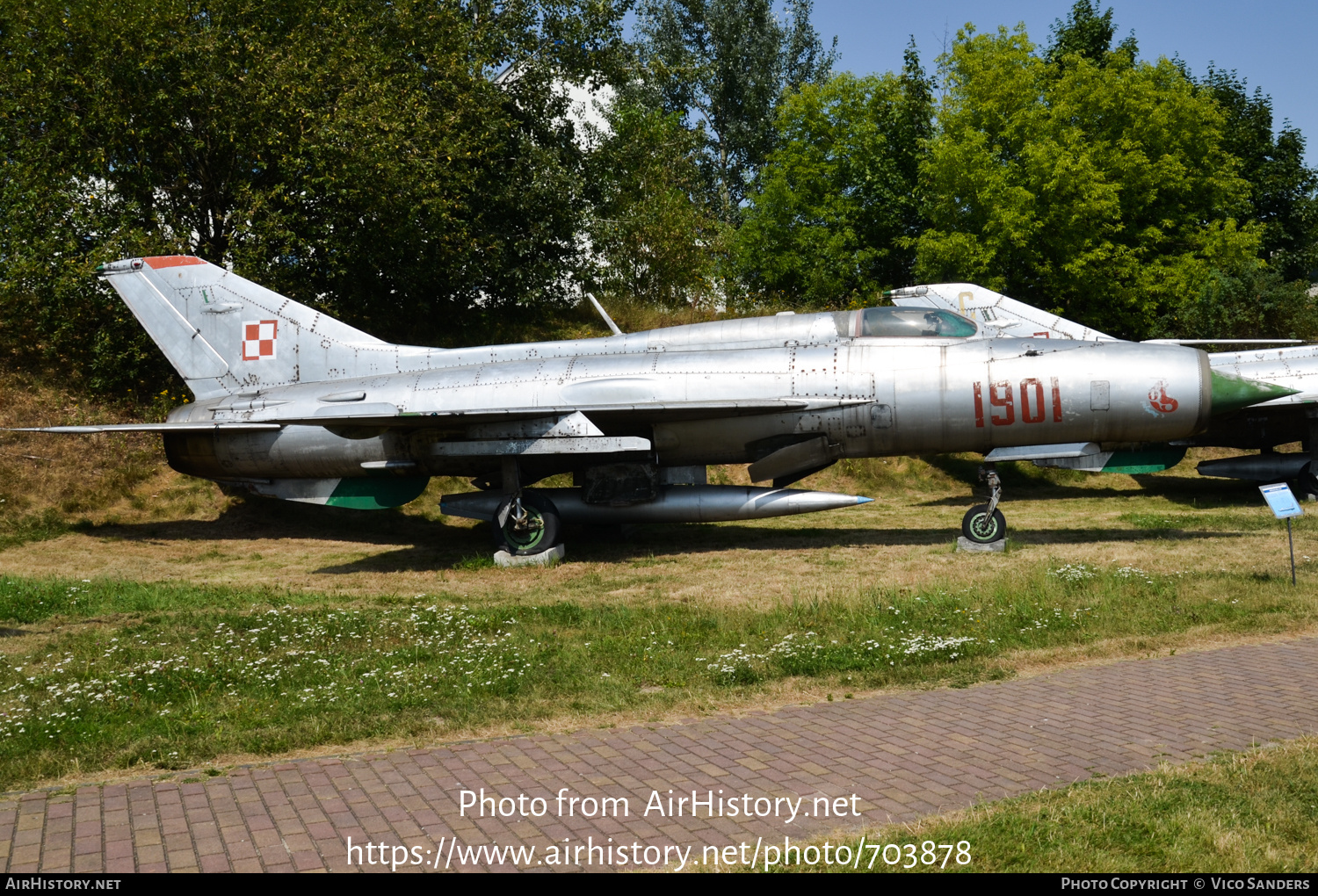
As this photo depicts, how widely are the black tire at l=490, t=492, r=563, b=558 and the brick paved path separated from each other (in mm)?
8226

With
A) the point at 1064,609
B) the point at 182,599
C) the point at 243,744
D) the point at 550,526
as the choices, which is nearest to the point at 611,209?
the point at 550,526

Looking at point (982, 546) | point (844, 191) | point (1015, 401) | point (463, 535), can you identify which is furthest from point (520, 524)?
point (844, 191)

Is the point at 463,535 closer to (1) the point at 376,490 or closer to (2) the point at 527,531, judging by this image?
(1) the point at 376,490

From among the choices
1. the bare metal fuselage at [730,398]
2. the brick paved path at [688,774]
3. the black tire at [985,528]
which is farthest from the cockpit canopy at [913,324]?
the brick paved path at [688,774]

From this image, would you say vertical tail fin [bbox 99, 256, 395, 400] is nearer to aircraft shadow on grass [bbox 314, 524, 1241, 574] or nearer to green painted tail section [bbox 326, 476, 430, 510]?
green painted tail section [bbox 326, 476, 430, 510]

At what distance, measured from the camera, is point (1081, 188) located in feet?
98.3

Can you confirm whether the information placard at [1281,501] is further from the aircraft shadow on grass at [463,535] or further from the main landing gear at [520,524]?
the main landing gear at [520,524]

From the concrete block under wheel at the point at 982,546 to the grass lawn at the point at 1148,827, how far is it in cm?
869

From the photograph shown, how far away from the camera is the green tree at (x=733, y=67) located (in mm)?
60656

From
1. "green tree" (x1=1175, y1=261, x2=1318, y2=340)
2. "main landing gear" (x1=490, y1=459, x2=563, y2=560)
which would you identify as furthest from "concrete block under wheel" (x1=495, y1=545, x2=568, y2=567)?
"green tree" (x1=1175, y1=261, x2=1318, y2=340)

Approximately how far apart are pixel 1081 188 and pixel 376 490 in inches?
947

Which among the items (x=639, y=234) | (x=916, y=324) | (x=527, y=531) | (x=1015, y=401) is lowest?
(x=527, y=531)

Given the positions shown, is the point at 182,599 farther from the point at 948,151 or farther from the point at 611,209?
the point at 948,151

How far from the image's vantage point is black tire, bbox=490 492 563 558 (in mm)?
14609
